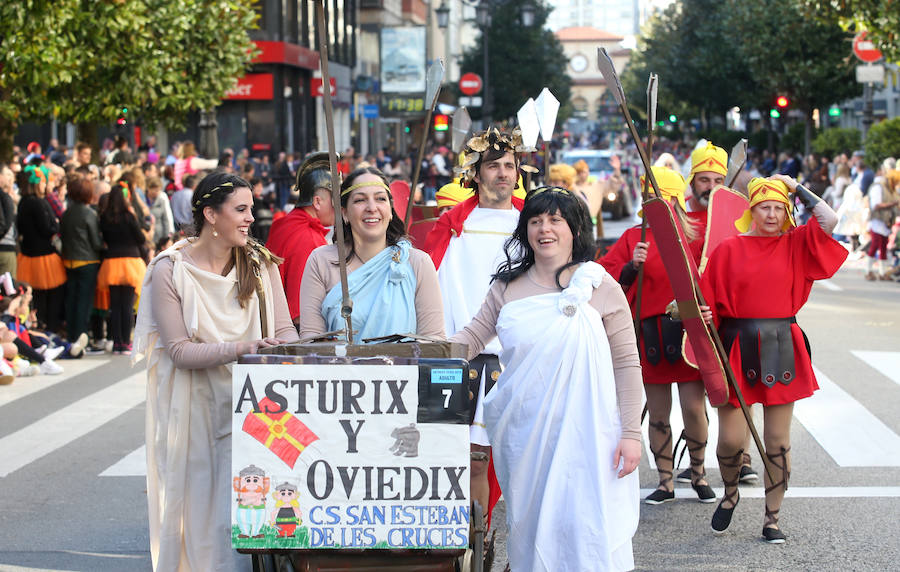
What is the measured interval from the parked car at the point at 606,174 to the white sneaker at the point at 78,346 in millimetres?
16633

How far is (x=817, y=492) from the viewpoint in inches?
301

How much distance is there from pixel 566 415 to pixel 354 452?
89 cm

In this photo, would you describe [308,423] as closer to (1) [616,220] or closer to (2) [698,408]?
(2) [698,408]

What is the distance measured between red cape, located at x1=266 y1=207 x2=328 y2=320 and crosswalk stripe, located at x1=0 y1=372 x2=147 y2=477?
247 cm

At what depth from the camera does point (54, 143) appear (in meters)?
24.7

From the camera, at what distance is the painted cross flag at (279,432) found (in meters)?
4.06

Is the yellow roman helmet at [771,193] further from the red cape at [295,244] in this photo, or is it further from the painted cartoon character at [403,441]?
the painted cartoon character at [403,441]

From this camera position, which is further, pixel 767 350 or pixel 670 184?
pixel 670 184

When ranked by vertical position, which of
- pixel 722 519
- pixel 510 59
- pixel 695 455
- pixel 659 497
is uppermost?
pixel 510 59

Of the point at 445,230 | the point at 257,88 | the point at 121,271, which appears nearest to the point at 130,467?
the point at 445,230

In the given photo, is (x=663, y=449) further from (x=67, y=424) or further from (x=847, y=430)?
(x=67, y=424)

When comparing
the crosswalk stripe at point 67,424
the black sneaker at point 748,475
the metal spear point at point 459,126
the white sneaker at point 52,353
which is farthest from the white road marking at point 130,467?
the white sneaker at point 52,353

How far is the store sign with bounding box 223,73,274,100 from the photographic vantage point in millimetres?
41781

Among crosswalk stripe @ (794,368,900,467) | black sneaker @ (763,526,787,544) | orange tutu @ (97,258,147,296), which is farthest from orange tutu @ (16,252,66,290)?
black sneaker @ (763,526,787,544)
